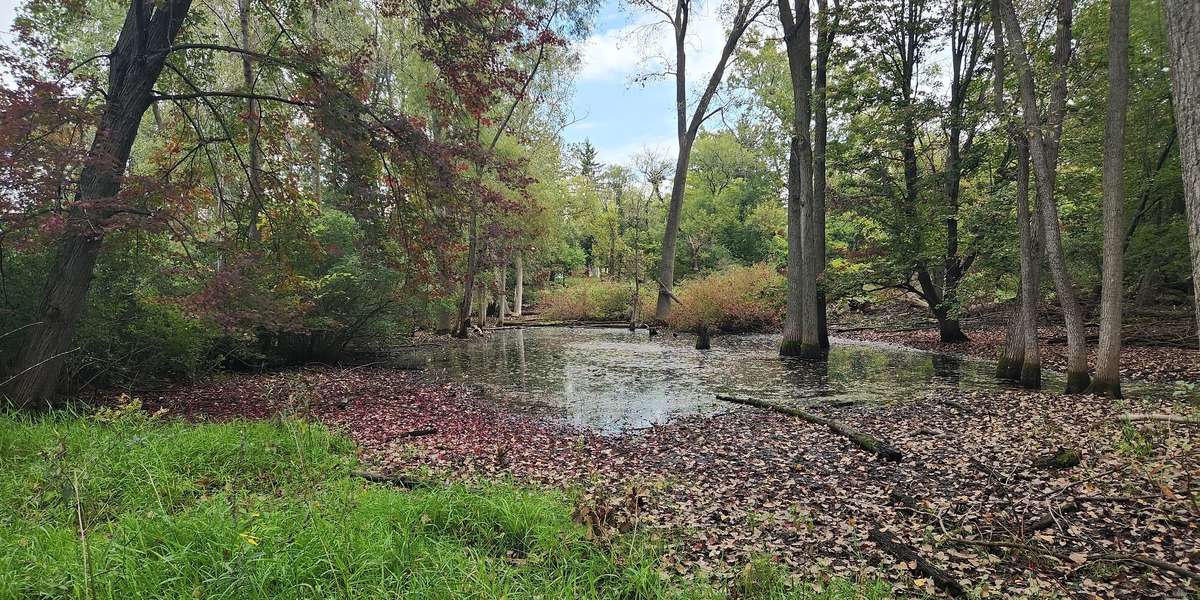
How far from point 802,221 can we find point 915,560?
38.8 ft

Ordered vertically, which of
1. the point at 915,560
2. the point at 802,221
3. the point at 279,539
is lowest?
the point at 915,560

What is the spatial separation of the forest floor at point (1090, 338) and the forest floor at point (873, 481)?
3666mm

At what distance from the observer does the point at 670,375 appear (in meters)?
11.3

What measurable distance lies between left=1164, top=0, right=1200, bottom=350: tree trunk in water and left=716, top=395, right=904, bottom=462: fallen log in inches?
112

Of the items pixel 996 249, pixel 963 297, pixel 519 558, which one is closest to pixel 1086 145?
pixel 996 249

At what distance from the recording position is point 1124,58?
21.6 feet

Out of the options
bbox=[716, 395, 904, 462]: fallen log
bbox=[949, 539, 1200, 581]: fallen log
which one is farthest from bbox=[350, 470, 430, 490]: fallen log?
bbox=[716, 395, 904, 462]: fallen log

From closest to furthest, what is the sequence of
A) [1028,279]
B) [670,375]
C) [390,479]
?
[390,479] → [1028,279] → [670,375]

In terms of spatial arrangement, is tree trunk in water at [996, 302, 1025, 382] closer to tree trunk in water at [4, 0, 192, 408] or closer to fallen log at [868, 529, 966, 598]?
fallen log at [868, 529, 966, 598]

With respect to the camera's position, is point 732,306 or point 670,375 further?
point 732,306

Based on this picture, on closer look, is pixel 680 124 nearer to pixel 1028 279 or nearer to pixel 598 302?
pixel 598 302

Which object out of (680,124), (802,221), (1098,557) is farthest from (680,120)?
(1098,557)

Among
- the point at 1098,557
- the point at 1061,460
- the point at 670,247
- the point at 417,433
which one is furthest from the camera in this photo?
the point at 670,247

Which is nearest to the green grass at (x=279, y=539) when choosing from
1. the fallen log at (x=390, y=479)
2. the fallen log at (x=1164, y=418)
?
the fallen log at (x=390, y=479)
